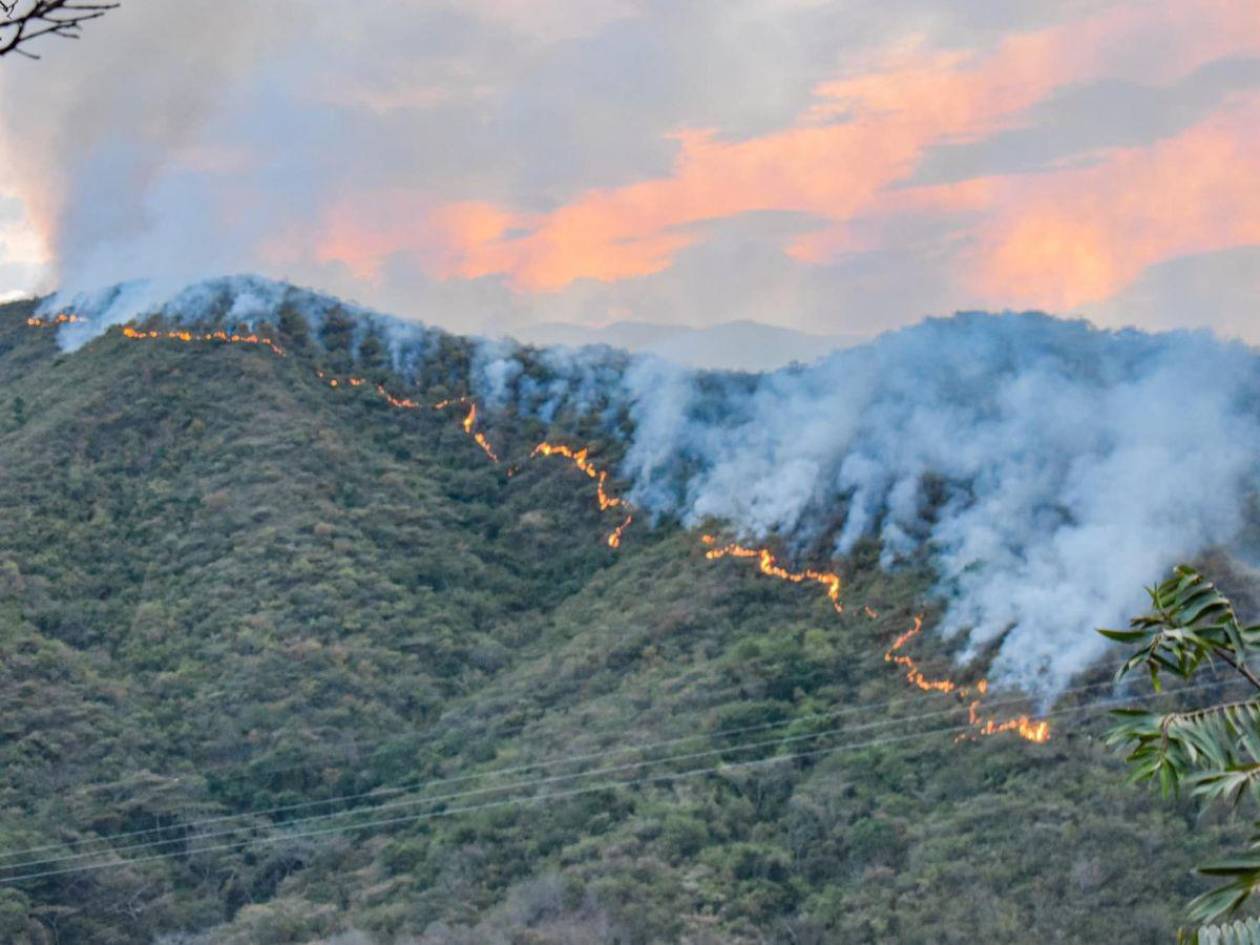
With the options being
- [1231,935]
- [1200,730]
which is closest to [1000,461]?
[1200,730]

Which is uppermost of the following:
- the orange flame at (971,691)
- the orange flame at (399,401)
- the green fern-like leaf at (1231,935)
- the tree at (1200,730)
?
the orange flame at (399,401)

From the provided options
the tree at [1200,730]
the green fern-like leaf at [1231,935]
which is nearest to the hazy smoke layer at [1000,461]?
the tree at [1200,730]

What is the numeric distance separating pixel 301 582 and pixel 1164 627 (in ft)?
161

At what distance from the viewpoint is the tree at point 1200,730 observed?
1015 centimetres

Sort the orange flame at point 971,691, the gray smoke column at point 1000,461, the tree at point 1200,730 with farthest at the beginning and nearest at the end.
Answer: the gray smoke column at point 1000,461, the orange flame at point 971,691, the tree at point 1200,730

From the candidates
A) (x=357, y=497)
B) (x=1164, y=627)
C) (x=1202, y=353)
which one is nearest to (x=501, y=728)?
(x=357, y=497)

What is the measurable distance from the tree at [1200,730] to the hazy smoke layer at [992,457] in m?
35.4

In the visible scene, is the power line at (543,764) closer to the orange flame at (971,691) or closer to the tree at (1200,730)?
the orange flame at (971,691)

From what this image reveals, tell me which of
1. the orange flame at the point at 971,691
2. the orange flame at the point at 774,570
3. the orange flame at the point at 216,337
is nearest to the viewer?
the orange flame at the point at 971,691

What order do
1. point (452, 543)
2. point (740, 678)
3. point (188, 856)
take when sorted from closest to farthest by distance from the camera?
point (188, 856), point (740, 678), point (452, 543)

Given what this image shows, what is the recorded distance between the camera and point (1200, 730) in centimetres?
1085

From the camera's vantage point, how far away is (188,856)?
155ft

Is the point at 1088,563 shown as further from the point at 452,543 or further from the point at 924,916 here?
the point at 452,543

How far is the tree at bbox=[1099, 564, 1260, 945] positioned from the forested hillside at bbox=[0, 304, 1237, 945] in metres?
27.6
